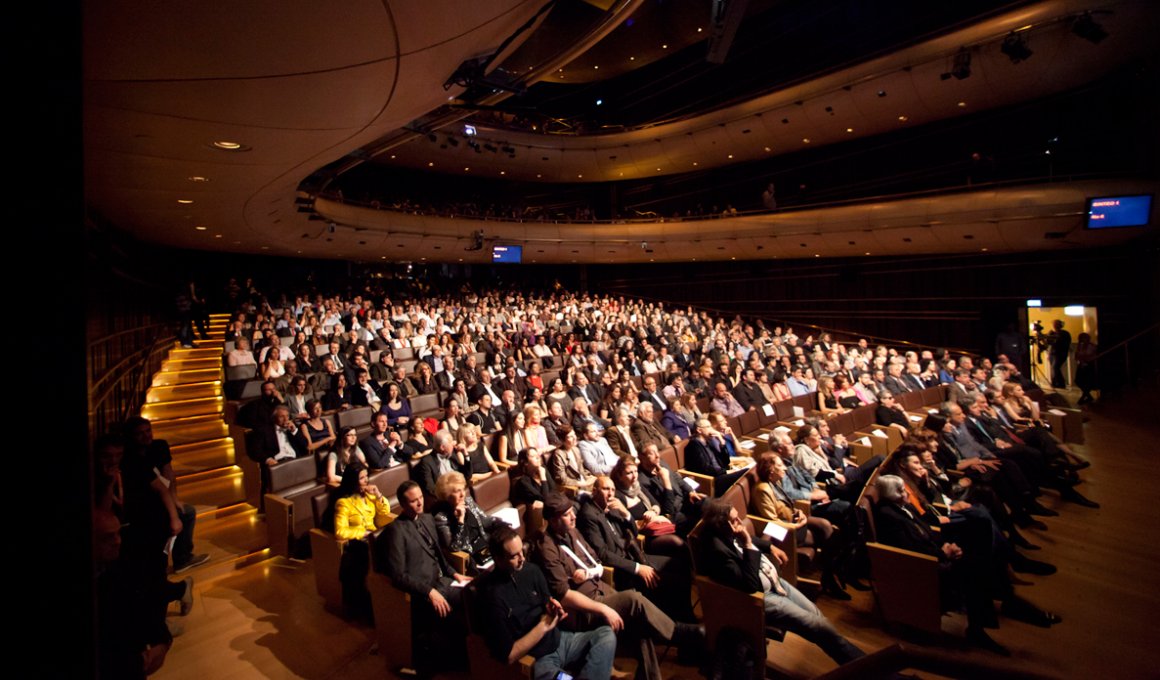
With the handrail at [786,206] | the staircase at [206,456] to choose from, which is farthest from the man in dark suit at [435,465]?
the handrail at [786,206]

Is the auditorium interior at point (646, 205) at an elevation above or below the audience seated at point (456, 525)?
above

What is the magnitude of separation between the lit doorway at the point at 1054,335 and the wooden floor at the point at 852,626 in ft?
27.1

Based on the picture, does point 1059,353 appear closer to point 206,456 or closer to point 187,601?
point 187,601

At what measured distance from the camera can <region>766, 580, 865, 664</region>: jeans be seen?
2857 mm

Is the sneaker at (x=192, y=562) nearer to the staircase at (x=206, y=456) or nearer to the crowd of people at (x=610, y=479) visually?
the staircase at (x=206, y=456)

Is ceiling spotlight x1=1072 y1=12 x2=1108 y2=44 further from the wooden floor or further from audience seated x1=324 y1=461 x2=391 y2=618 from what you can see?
audience seated x1=324 y1=461 x2=391 y2=618

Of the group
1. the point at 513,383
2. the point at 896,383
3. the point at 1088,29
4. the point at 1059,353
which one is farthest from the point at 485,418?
the point at 1059,353

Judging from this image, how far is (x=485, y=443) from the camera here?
17.8ft

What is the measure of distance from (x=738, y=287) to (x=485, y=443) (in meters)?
13.5

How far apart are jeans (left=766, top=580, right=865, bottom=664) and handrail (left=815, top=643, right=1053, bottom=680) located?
194 cm

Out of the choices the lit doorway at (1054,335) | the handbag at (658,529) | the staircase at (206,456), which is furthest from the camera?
the lit doorway at (1054,335)

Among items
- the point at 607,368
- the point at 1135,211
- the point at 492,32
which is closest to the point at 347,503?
the point at 492,32

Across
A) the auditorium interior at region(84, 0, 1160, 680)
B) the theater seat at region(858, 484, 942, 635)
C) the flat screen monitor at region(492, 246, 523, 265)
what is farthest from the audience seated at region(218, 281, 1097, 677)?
the flat screen monitor at region(492, 246, 523, 265)

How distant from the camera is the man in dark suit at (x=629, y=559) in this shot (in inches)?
130
